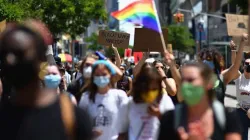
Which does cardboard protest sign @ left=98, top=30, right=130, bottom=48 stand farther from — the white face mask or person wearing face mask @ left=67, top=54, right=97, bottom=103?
the white face mask

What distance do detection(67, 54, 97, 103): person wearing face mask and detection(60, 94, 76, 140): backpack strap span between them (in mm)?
2806

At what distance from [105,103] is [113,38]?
5.55 m

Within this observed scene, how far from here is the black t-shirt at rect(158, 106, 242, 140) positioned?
13.7ft

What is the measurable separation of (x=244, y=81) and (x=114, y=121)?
427cm

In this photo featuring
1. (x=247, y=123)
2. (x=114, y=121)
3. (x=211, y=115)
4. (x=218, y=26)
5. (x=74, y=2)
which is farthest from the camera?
(x=218, y=26)

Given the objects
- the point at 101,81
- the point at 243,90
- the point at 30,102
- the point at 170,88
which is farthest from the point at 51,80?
the point at 243,90

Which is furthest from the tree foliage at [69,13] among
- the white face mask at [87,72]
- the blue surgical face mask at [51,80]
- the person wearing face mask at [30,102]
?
the person wearing face mask at [30,102]

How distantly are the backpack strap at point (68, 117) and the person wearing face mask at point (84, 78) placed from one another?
9.21 ft

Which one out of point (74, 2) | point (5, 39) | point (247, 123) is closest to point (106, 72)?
point (5, 39)

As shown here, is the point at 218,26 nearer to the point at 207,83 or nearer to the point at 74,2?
the point at 74,2

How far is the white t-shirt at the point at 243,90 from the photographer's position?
9391 mm

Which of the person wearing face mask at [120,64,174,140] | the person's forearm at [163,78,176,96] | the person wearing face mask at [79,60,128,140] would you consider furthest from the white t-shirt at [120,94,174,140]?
the person's forearm at [163,78,176,96]

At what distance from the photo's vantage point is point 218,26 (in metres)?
63.4

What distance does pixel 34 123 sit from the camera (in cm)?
318
